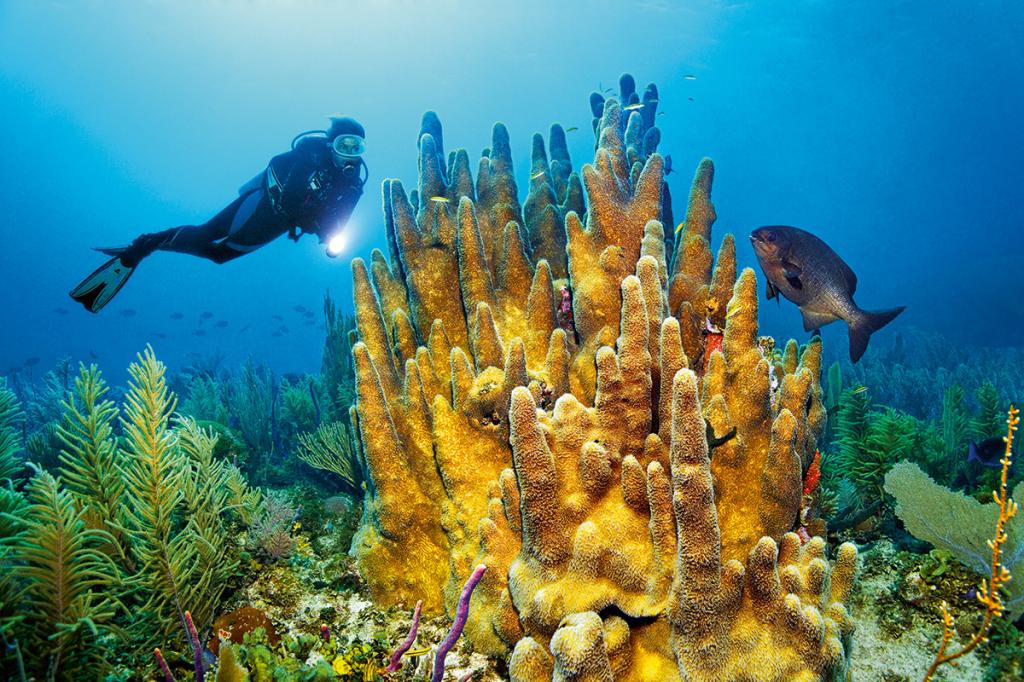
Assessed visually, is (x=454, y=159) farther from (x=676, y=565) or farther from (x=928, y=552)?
(x=928, y=552)

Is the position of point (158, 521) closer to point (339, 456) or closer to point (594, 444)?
point (594, 444)

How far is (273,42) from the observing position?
63625mm

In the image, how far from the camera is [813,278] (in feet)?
9.47

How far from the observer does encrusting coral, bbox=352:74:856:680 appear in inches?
67.3

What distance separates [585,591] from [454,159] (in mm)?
3593

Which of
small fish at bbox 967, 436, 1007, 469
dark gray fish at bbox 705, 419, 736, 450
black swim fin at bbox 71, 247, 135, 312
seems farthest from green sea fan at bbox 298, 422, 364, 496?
small fish at bbox 967, 436, 1007, 469

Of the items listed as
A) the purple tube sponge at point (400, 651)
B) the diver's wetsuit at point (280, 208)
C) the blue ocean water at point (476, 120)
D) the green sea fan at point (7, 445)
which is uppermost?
the blue ocean water at point (476, 120)

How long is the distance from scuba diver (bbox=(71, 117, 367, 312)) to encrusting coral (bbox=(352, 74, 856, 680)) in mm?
2573

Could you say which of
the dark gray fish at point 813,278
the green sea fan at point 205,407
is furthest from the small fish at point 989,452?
the green sea fan at point 205,407

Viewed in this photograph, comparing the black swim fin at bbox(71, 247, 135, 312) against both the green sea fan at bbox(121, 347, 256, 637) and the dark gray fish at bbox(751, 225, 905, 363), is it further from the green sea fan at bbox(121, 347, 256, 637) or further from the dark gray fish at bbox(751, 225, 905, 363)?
the dark gray fish at bbox(751, 225, 905, 363)

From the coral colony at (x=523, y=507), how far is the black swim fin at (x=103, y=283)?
146 cm

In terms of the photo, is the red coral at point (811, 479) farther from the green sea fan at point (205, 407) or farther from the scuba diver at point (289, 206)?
the green sea fan at point (205, 407)

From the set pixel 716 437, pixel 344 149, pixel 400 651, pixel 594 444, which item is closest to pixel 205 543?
pixel 400 651

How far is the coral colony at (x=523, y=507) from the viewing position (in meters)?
1.78
